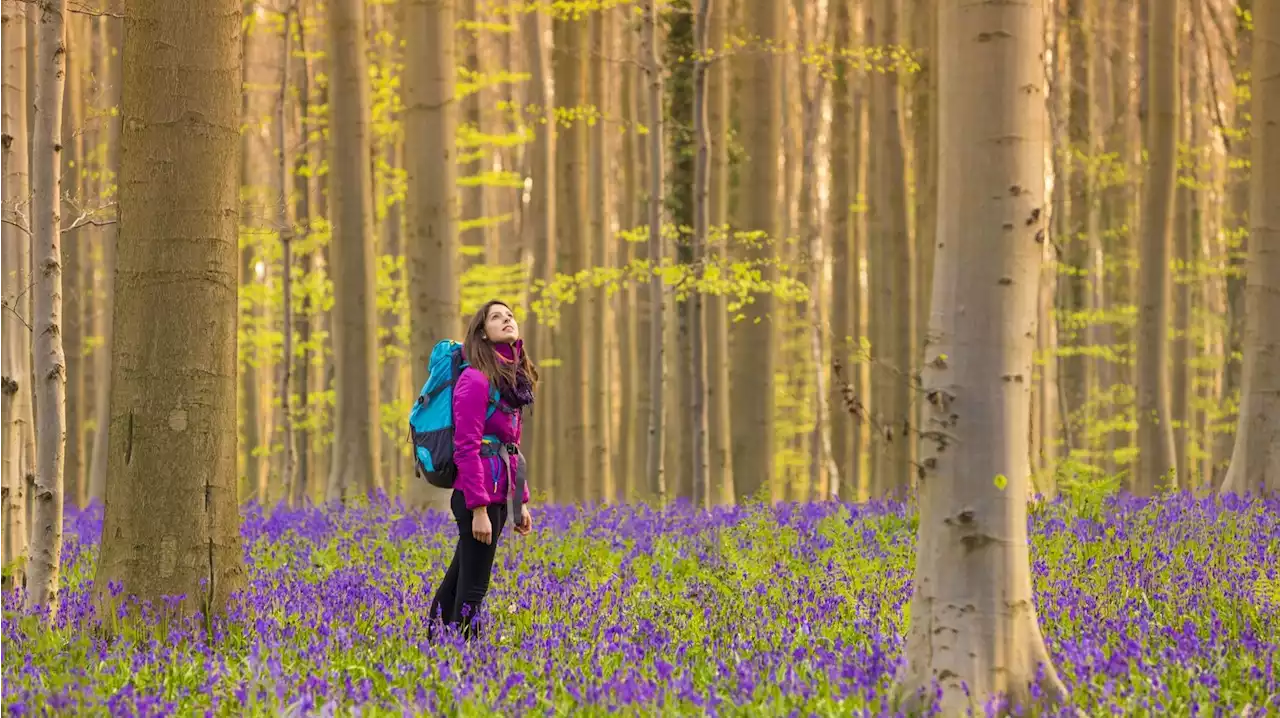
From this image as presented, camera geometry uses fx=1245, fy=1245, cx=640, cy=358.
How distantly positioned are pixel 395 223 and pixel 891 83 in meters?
8.93

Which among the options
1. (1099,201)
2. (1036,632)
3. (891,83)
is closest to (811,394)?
(1099,201)

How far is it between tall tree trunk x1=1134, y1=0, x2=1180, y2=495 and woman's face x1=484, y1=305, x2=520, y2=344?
11548 mm

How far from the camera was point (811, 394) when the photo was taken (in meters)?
38.8

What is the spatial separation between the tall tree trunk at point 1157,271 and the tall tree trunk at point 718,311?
533cm

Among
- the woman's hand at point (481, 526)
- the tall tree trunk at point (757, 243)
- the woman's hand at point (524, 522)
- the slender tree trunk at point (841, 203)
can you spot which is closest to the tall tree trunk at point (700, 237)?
the tall tree trunk at point (757, 243)

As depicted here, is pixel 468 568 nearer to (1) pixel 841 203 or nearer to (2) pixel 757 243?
(2) pixel 757 243

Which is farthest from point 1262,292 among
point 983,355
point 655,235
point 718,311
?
point 983,355

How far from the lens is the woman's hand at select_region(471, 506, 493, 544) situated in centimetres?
643

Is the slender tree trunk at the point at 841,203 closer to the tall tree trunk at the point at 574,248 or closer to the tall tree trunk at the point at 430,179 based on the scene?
the tall tree trunk at the point at 574,248

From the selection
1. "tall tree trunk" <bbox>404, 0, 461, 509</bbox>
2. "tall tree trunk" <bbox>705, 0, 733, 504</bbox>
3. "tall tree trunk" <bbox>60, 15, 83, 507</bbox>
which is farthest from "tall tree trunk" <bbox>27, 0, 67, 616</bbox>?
"tall tree trunk" <bbox>60, 15, 83, 507</bbox>

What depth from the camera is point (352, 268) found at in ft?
49.6

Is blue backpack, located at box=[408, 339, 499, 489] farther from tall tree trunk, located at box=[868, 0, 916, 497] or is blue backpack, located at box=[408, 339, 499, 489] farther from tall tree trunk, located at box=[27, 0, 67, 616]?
tall tree trunk, located at box=[868, 0, 916, 497]

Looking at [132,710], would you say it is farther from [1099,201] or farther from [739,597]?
[1099,201]

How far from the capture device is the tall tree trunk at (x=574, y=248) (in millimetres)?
18047
